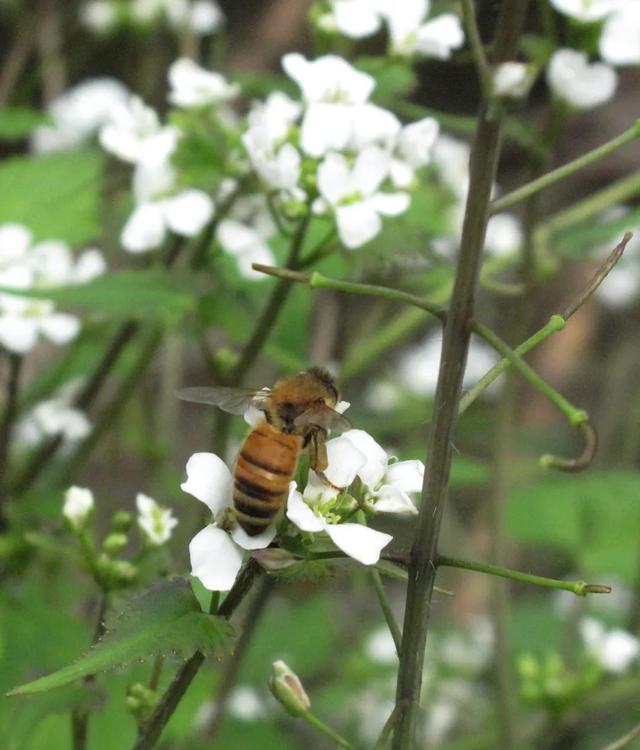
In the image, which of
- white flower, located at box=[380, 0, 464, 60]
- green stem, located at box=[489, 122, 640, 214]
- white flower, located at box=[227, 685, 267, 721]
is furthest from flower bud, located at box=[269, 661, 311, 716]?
white flower, located at box=[227, 685, 267, 721]

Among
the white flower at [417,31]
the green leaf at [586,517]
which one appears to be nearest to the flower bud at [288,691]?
the white flower at [417,31]

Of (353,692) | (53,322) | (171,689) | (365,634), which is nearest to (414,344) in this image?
(365,634)

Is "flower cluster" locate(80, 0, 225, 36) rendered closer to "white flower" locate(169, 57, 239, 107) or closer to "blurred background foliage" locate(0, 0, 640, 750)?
"blurred background foliage" locate(0, 0, 640, 750)

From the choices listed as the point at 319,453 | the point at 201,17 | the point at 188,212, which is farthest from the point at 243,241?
the point at 201,17

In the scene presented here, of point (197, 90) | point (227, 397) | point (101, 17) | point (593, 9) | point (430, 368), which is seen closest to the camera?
point (227, 397)

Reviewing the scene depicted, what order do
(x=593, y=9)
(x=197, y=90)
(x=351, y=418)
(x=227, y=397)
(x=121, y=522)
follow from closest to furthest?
(x=227, y=397) → (x=121, y=522) → (x=593, y=9) → (x=197, y=90) → (x=351, y=418)

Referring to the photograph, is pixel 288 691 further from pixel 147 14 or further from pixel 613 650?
pixel 147 14

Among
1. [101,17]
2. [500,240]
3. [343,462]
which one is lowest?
[343,462]
